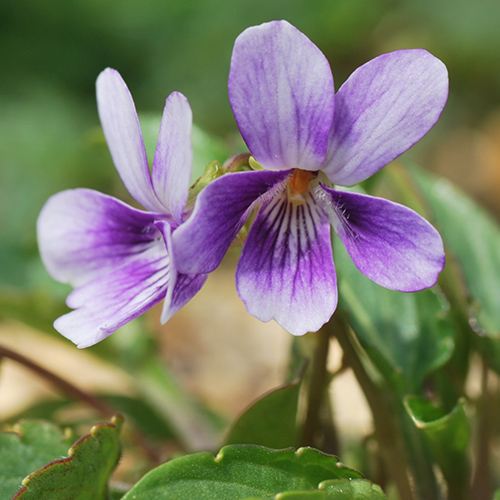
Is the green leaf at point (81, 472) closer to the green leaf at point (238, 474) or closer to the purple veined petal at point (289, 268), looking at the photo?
the green leaf at point (238, 474)

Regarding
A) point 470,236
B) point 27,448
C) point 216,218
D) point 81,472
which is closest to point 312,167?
point 216,218

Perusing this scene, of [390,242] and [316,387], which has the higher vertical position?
[390,242]

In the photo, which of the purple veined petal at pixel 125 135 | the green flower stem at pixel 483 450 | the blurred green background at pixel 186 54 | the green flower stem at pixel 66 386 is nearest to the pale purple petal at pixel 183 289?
the purple veined petal at pixel 125 135

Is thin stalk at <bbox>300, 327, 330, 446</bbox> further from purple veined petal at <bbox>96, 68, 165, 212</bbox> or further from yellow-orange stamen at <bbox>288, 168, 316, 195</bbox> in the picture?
purple veined petal at <bbox>96, 68, 165, 212</bbox>

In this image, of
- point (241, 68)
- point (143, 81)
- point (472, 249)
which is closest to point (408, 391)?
point (472, 249)

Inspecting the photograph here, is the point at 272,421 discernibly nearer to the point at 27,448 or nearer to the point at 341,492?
the point at 341,492

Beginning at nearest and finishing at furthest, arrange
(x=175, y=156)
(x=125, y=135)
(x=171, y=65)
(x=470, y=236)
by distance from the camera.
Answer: (x=175, y=156), (x=125, y=135), (x=470, y=236), (x=171, y=65)

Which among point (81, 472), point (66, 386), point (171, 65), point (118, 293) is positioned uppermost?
point (118, 293)

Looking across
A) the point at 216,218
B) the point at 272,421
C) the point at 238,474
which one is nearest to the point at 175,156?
the point at 216,218

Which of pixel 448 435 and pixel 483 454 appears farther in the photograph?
pixel 483 454

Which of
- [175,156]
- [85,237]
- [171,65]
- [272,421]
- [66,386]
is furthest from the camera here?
[171,65]
